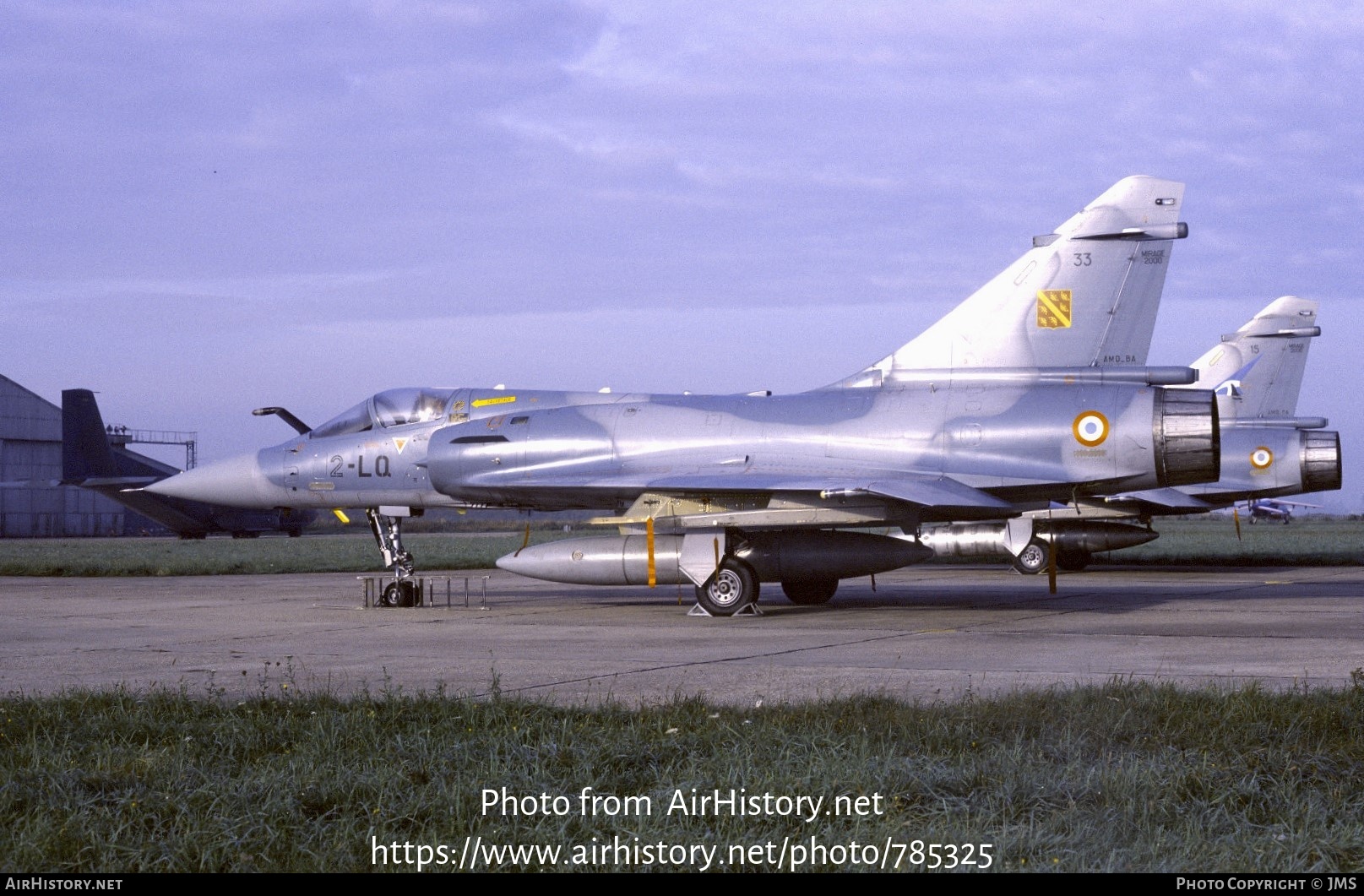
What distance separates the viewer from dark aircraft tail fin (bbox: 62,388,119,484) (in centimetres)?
3259

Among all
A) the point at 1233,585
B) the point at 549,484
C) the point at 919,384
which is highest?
the point at 919,384

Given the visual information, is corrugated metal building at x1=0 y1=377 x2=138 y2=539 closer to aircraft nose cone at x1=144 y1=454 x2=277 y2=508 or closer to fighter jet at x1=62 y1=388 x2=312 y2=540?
fighter jet at x1=62 y1=388 x2=312 y2=540

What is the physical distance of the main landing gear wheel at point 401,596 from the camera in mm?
15500

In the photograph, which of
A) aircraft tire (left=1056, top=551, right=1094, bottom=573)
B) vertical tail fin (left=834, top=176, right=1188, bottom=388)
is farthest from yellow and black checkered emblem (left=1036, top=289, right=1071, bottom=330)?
aircraft tire (left=1056, top=551, right=1094, bottom=573)

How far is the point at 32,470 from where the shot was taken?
60.0 m

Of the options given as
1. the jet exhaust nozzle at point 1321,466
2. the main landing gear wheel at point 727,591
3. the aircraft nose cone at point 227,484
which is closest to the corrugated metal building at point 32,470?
the aircraft nose cone at point 227,484

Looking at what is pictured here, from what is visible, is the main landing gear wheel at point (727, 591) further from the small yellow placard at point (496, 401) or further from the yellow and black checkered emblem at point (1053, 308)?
the yellow and black checkered emblem at point (1053, 308)

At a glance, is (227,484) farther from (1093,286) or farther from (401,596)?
(1093,286)

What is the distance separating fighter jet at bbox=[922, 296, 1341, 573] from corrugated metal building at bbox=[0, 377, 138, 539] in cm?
5038

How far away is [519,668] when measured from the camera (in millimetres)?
9047

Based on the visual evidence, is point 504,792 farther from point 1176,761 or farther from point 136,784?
point 1176,761

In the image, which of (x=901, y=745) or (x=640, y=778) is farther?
(x=901, y=745)
